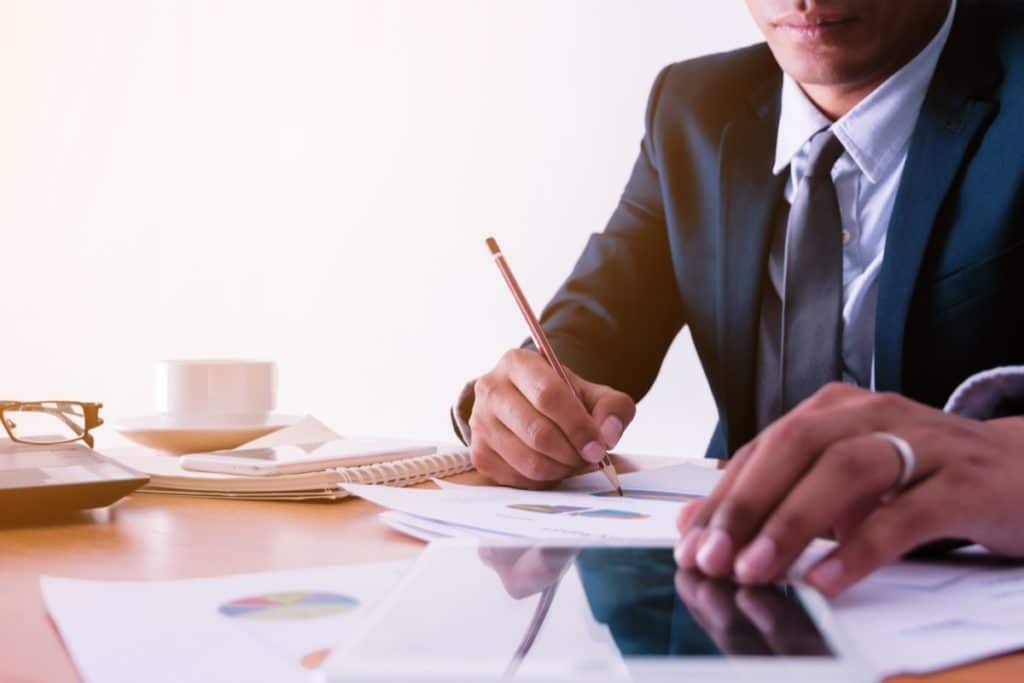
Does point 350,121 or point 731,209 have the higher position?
point 350,121

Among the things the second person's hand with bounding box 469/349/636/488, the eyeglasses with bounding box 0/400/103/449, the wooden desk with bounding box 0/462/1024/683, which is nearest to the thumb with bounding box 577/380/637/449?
the second person's hand with bounding box 469/349/636/488

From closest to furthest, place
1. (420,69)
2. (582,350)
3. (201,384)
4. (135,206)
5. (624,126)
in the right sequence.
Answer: (201,384) < (582,350) < (624,126) < (420,69) < (135,206)

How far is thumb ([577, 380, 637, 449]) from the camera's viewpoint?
870 millimetres

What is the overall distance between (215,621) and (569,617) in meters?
0.18

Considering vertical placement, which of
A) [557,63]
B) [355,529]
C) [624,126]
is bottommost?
[355,529]

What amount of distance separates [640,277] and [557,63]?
1431 mm

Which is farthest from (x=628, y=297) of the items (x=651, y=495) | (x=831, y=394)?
(x=831, y=394)

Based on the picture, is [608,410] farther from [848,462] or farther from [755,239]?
[755,239]

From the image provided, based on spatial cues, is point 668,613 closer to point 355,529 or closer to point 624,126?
point 355,529

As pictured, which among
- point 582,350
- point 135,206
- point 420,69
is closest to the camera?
point 582,350

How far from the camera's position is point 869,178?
1.31 meters

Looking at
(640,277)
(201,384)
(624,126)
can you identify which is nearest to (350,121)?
(624,126)

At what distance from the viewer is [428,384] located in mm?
3113

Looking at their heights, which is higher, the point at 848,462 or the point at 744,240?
the point at 744,240
